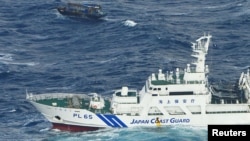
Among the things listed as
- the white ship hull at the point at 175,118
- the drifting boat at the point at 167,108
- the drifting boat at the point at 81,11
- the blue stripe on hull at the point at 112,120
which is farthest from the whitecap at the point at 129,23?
the blue stripe on hull at the point at 112,120

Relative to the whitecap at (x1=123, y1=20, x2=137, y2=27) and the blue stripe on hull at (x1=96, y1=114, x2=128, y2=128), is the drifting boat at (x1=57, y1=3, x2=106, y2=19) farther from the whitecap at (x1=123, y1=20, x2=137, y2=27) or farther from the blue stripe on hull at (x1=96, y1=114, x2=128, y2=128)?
the blue stripe on hull at (x1=96, y1=114, x2=128, y2=128)

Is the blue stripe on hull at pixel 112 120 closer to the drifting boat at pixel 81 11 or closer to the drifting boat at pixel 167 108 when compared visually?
the drifting boat at pixel 167 108

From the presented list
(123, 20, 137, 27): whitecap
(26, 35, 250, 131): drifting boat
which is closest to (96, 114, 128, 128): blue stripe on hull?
(26, 35, 250, 131): drifting boat

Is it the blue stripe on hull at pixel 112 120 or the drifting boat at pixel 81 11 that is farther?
the drifting boat at pixel 81 11

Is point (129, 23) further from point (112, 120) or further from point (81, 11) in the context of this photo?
point (112, 120)

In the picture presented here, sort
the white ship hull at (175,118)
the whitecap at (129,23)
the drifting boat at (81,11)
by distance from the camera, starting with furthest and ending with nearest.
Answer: the drifting boat at (81,11)
the whitecap at (129,23)
the white ship hull at (175,118)

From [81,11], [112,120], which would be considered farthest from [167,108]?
[81,11]

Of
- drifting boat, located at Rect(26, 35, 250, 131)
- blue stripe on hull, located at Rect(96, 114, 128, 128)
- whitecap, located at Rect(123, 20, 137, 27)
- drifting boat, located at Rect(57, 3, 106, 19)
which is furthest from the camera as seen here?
drifting boat, located at Rect(57, 3, 106, 19)

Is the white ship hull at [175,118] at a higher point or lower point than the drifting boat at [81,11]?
lower

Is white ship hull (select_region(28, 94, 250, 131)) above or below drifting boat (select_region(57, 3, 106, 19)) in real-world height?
below

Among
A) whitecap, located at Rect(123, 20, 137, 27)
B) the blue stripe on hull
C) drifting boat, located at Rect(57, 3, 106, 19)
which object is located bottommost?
the blue stripe on hull
